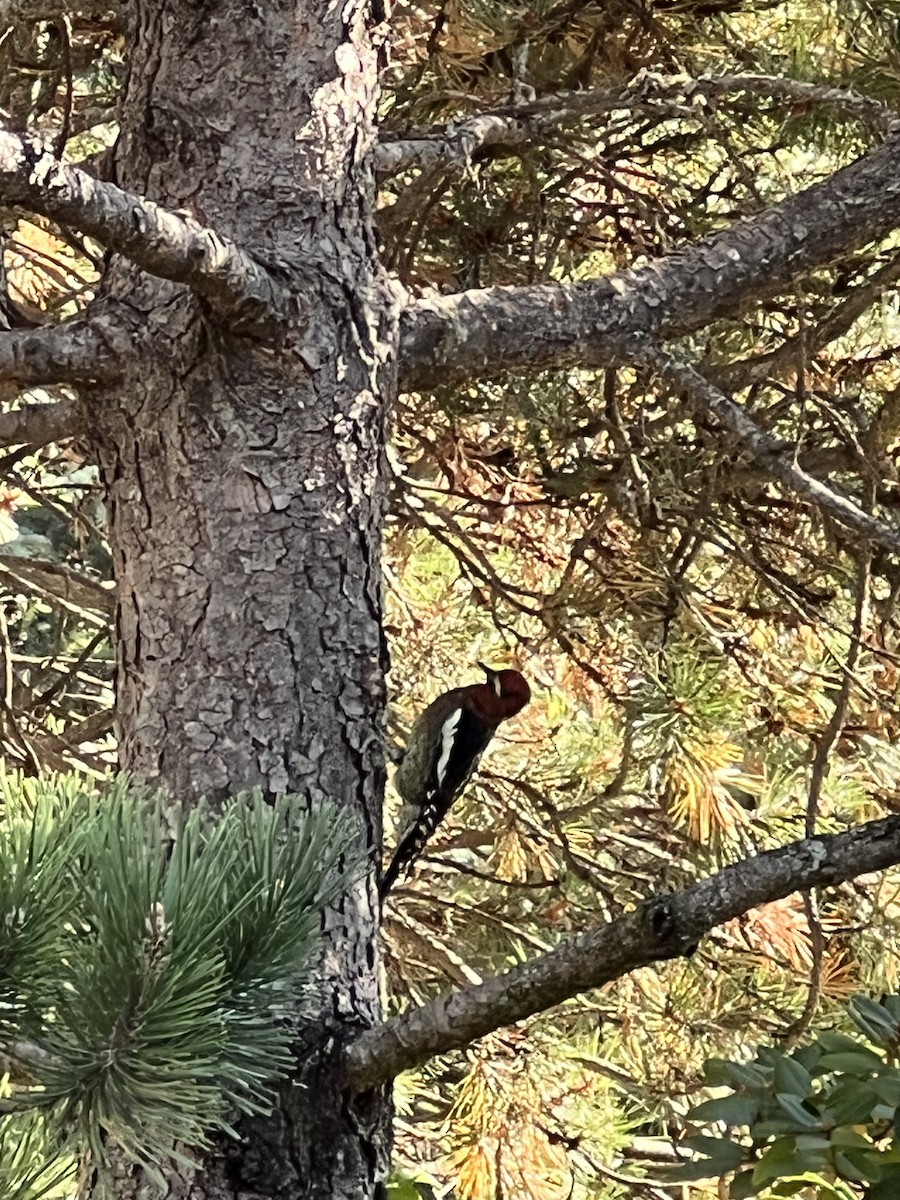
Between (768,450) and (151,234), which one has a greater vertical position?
(768,450)

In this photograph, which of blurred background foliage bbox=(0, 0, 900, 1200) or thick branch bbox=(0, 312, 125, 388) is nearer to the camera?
thick branch bbox=(0, 312, 125, 388)

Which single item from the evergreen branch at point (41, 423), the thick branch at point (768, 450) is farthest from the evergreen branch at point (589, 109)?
the evergreen branch at point (41, 423)

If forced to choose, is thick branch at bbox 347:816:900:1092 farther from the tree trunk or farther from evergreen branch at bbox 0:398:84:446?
evergreen branch at bbox 0:398:84:446

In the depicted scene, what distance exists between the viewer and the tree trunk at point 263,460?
3.71 feet

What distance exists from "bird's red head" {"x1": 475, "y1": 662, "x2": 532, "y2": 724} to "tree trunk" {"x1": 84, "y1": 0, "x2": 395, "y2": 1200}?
989mm

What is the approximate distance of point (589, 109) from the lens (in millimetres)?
1488

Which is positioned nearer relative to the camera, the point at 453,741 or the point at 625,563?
the point at 625,563

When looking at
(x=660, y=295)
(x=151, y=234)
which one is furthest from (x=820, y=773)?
(x=151, y=234)

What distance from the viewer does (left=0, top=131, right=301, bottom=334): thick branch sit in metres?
0.87

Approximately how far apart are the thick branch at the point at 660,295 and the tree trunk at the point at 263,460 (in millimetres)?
101

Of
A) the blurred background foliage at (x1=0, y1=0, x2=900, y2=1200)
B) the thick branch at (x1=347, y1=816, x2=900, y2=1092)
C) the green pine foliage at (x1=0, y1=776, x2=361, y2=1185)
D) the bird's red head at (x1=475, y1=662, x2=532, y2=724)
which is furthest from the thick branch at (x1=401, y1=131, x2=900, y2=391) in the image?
the bird's red head at (x1=475, y1=662, x2=532, y2=724)

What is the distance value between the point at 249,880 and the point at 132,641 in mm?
536

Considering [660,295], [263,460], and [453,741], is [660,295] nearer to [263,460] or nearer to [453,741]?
[263,460]

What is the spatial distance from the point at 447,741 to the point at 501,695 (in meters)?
0.12
